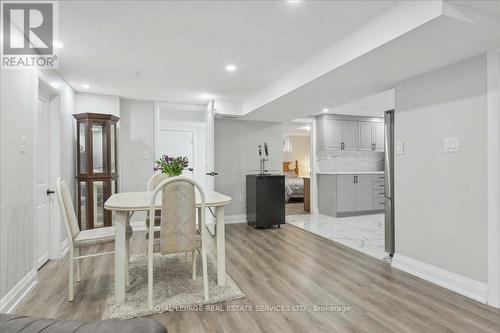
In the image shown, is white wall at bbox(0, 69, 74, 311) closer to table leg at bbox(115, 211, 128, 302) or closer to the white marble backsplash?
table leg at bbox(115, 211, 128, 302)

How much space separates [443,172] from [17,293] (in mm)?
3827

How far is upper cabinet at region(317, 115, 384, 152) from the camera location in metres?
6.00

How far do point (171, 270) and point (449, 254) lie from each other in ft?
8.86

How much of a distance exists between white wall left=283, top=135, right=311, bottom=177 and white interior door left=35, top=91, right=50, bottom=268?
27.3 feet

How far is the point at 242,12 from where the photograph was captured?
2041mm

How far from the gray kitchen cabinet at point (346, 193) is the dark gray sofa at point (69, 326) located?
17.0 ft

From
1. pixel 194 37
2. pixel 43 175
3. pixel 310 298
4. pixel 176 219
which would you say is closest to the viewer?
pixel 176 219

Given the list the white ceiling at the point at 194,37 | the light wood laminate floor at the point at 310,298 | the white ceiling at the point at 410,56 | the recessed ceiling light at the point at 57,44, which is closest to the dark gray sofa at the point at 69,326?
the light wood laminate floor at the point at 310,298

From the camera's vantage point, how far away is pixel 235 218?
532 cm

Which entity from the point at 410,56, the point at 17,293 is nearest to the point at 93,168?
the point at 17,293

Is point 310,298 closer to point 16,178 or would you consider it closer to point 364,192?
point 16,178

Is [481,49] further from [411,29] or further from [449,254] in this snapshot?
[449,254]

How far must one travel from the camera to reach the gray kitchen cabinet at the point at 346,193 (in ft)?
18.4

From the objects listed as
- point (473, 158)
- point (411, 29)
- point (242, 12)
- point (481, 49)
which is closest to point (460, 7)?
point (411, 29)
